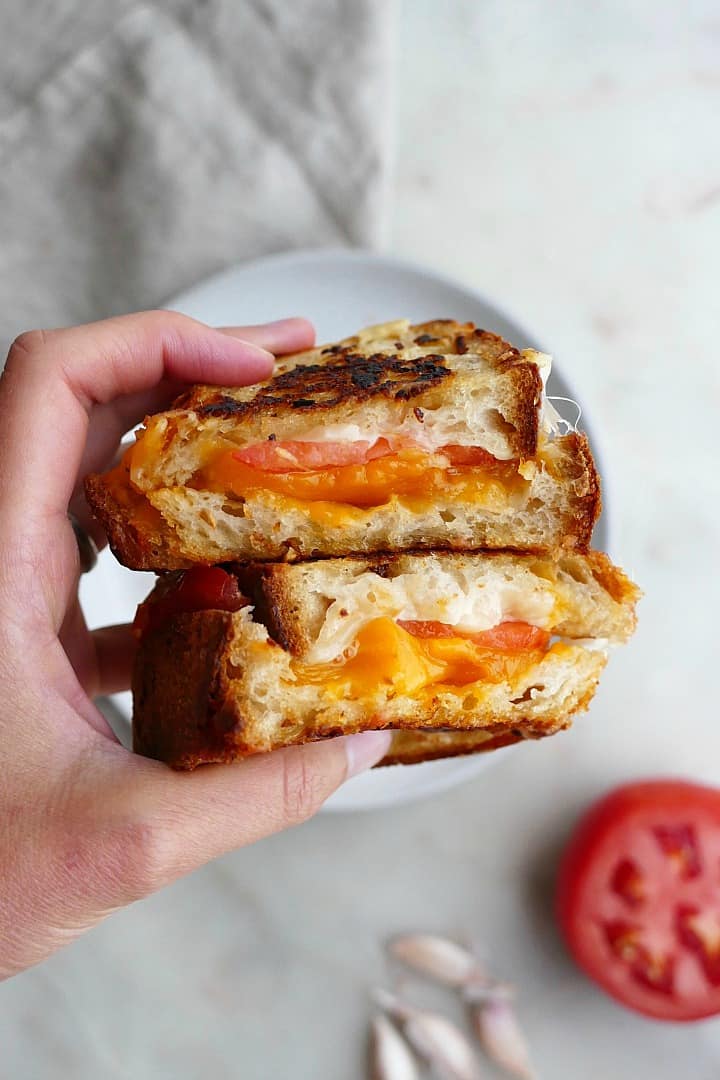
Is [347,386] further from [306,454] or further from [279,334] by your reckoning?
[279,334]

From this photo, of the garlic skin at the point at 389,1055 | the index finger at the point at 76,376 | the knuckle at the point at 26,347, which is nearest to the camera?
the index finger at the point at 76,376

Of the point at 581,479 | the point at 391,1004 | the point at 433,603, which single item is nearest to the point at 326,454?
the point at 433,603

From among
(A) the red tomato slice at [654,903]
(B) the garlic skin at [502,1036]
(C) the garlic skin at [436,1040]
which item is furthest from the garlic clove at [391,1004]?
(A) the red tomato slice at [654,903]

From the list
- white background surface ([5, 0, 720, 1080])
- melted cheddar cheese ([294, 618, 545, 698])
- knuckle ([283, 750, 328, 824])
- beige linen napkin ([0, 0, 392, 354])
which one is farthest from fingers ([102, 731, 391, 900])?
beige linen napkin ([0, 0, 392, 354])

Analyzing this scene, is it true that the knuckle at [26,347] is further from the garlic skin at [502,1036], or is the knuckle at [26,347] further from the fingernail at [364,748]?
the garlic skin at [502,1036]

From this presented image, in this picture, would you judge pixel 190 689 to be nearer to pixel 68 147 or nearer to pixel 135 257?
pixel 135 257
